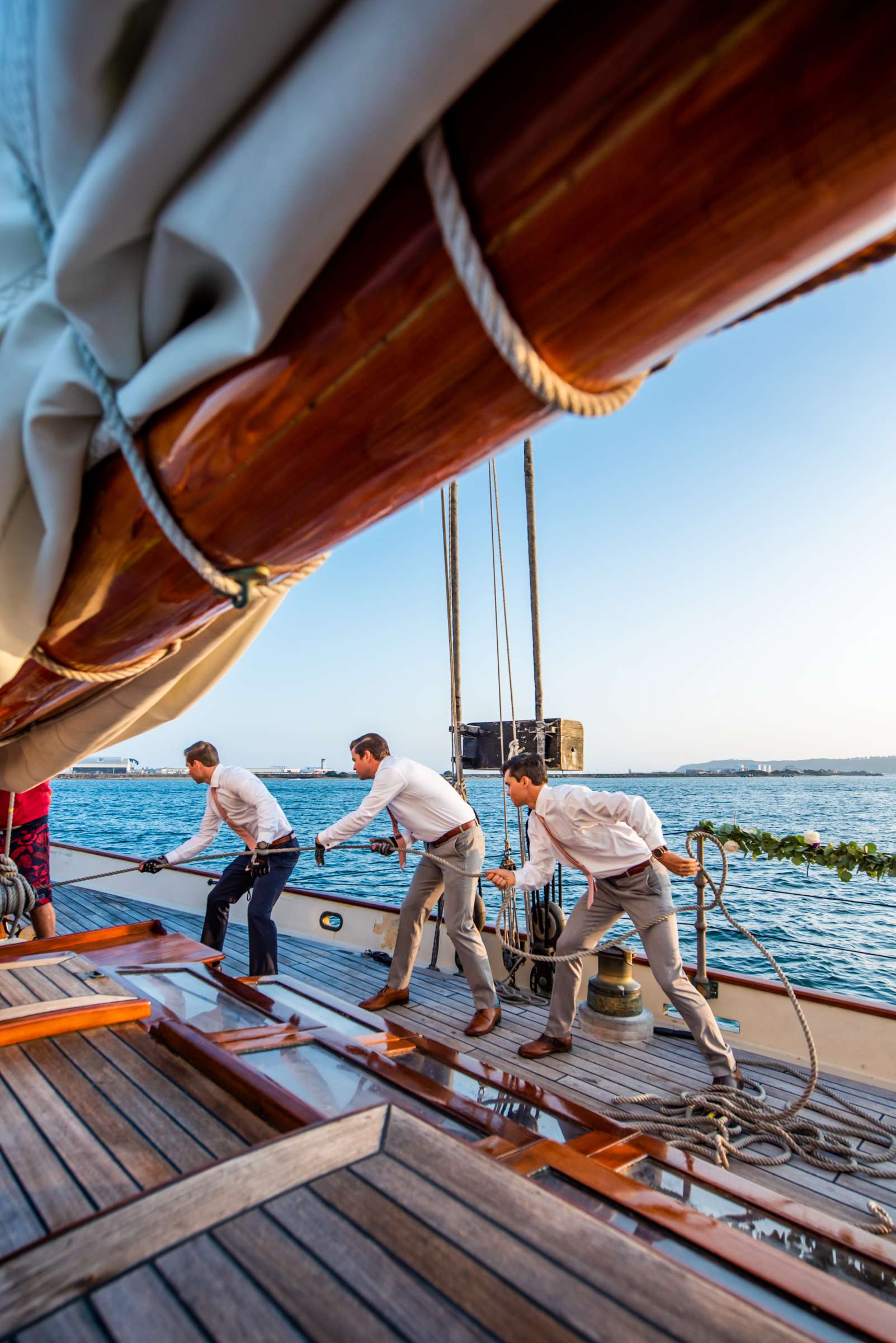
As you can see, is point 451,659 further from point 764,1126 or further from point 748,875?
point 748,875

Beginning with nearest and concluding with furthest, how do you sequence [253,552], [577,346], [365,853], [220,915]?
[577,346] < [253,552] < [220,915] < [365,853]

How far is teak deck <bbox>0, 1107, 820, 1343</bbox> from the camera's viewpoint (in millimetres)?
907

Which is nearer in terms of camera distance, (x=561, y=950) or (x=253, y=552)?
(x=253, y=552)

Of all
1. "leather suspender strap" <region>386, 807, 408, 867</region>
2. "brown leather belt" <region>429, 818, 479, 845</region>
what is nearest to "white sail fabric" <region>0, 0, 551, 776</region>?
"brown leather belt" <region>429, 818, 479, 845</region>

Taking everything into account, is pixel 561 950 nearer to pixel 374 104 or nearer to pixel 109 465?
pixel 109 465

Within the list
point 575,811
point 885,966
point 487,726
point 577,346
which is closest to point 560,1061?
point 575,811

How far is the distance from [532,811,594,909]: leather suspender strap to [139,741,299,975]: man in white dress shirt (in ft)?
5.09

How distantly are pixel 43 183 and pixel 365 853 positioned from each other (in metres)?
23.5

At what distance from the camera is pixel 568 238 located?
0.57 metres

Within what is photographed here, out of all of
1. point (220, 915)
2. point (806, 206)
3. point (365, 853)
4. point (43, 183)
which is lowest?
point (365, 853)

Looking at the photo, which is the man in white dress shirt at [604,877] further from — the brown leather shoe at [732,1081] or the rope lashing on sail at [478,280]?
the rope lashing on sail at [478,280]

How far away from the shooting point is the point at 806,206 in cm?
51

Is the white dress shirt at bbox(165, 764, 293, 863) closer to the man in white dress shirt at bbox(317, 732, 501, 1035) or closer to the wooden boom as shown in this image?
the man in white dress shirt at bbox(317, 732, 501, 1035)

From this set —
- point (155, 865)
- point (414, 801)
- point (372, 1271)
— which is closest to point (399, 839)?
point (414, 801)
